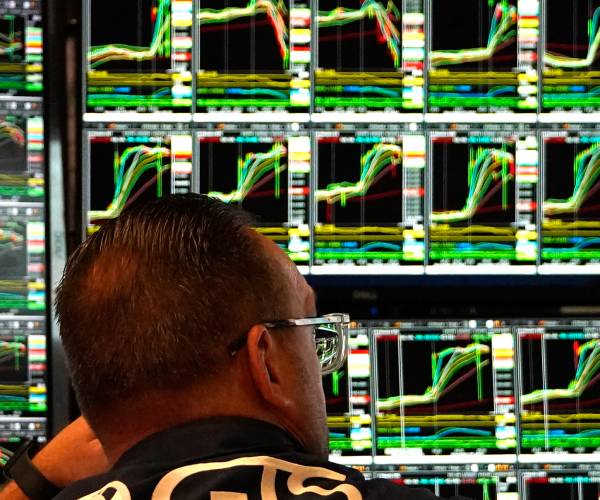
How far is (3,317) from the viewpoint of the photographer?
7.00 ft

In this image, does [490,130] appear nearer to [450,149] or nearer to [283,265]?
[450,149]

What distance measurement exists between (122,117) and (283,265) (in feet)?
3.69

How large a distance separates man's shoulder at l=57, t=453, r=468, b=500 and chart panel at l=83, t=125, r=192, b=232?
1.19 meters

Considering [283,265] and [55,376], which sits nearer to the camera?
[283,265]

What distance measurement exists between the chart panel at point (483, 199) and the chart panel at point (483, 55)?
0.21 ft

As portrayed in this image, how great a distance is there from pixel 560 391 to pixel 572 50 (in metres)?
0.78

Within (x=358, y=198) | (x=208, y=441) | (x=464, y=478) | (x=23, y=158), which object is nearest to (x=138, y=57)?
(x=23, y=158)

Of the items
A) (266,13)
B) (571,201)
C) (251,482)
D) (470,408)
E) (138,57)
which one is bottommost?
(470,408)

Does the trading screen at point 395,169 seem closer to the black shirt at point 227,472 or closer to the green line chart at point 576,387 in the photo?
the green line chart at point 576,387

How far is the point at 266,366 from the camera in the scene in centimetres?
107

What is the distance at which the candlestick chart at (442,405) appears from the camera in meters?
2.14

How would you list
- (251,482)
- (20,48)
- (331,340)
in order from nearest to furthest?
(251,482), (331,340), (20,48)

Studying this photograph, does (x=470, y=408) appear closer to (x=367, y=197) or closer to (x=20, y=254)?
(x=367, y=197)

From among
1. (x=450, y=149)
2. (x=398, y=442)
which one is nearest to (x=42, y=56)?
(x=450, y=149)
